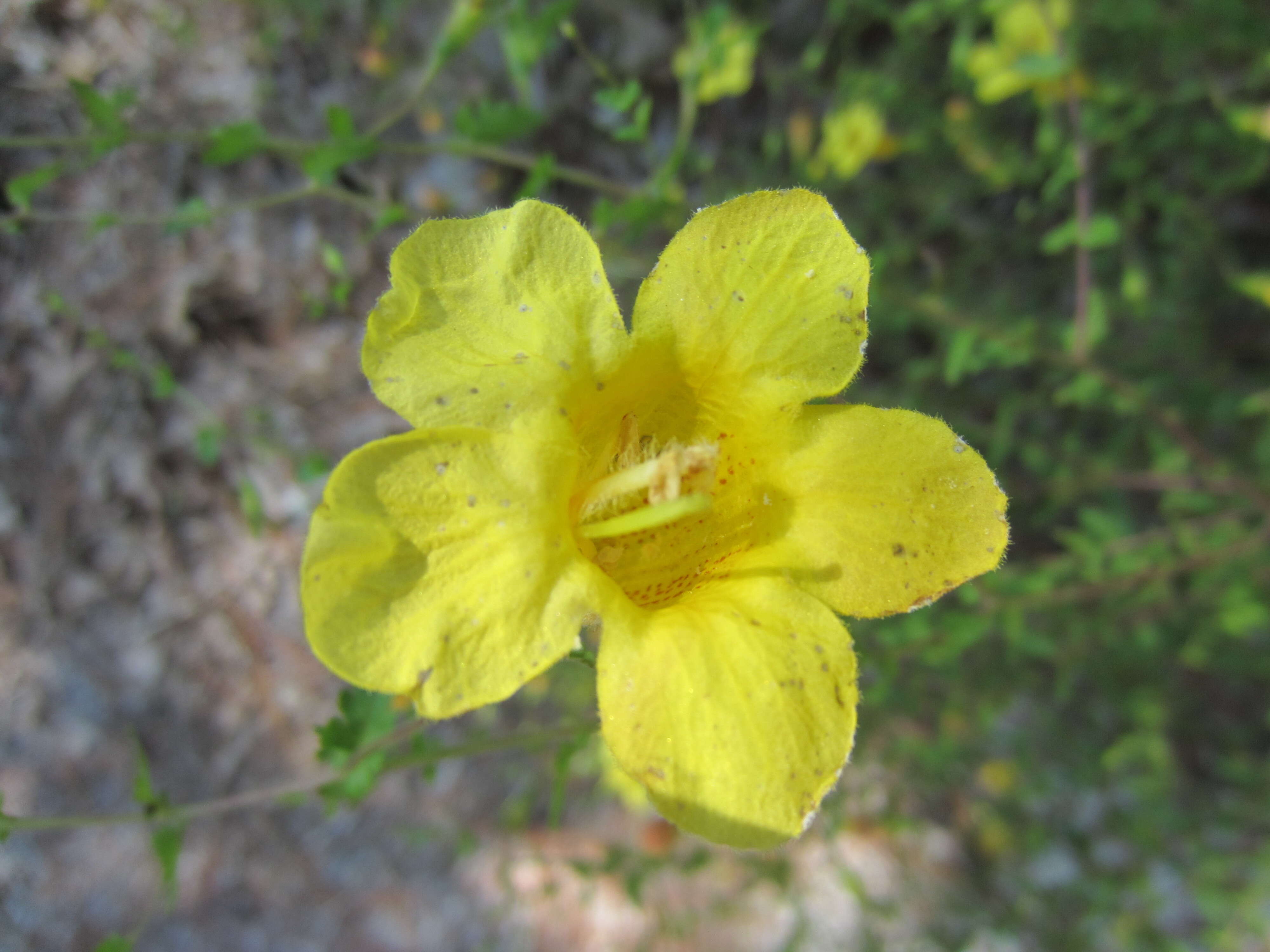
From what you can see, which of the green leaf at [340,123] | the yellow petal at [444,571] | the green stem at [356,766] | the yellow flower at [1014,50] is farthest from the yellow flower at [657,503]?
the yellow flower at [1014,50]

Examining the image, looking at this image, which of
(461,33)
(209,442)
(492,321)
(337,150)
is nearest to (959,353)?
(492,321)

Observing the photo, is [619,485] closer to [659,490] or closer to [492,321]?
[659,490]

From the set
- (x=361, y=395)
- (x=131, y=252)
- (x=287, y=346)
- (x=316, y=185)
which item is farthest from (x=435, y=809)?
(x=316, y=185)

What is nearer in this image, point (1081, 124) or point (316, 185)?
point (316, 185)

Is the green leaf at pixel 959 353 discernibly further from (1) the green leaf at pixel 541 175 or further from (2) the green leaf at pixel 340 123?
(2) the green leaf at pixel 340 123

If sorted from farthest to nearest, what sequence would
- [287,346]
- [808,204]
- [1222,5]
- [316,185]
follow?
[287,346] → [1222,5] → [316,185] → [808,204]

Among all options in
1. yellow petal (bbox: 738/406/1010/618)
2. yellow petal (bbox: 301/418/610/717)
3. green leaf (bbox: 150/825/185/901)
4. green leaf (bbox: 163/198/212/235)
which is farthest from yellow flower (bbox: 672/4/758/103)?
green leaf (bbox: 150/825/185/901)

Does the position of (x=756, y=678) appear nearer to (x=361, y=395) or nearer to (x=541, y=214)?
(x=541, y=214)

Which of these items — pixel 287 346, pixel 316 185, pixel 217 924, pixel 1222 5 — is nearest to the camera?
pixel 316 185
